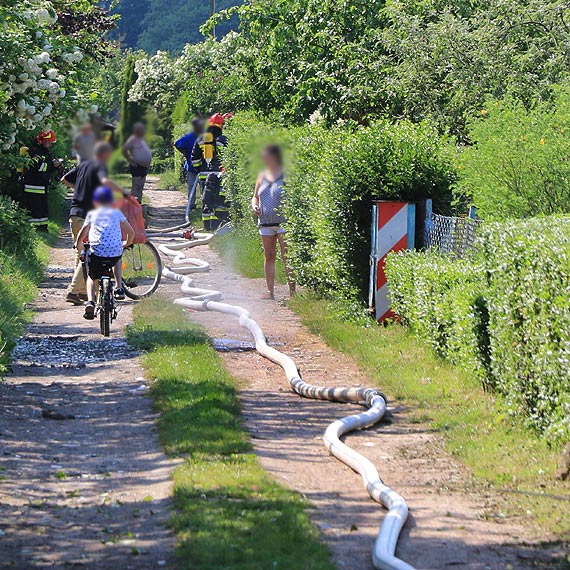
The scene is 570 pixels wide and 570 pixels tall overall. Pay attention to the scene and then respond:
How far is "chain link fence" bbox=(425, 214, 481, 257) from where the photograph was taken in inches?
401

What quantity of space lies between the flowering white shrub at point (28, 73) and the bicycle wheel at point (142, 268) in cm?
196

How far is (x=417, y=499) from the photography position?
6.57 metres

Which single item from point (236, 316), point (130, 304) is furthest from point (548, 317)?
point (130, 304)

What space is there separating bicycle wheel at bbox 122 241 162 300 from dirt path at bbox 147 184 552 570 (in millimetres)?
2938

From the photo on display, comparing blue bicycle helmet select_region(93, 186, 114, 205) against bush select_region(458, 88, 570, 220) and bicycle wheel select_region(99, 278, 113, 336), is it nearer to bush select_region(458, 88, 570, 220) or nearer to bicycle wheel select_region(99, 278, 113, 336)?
bush select_region(458, 88, 570, 220)

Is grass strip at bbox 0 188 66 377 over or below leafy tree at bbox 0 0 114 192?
below

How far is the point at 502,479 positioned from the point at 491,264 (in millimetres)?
1979

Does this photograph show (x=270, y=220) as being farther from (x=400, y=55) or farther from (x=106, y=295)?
(x=400, y=55)

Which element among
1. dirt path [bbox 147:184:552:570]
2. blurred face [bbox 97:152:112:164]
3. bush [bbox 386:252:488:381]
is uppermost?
blurred face [bbox 97:152:112:164]

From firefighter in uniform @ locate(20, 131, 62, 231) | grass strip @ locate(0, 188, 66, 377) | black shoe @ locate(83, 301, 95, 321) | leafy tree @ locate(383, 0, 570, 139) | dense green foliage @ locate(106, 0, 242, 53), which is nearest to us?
dense green foliage @ locate(106, 0, 242, 53)

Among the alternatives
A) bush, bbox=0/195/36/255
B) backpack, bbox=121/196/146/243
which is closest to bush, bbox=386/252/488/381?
backpack, bbox=121/196/146/243

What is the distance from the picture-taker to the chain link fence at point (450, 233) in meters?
10.2

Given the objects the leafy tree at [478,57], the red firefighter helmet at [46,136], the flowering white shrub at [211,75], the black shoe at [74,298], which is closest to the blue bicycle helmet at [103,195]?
the black shoe at [74,298]

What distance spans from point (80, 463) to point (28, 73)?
7276mm
